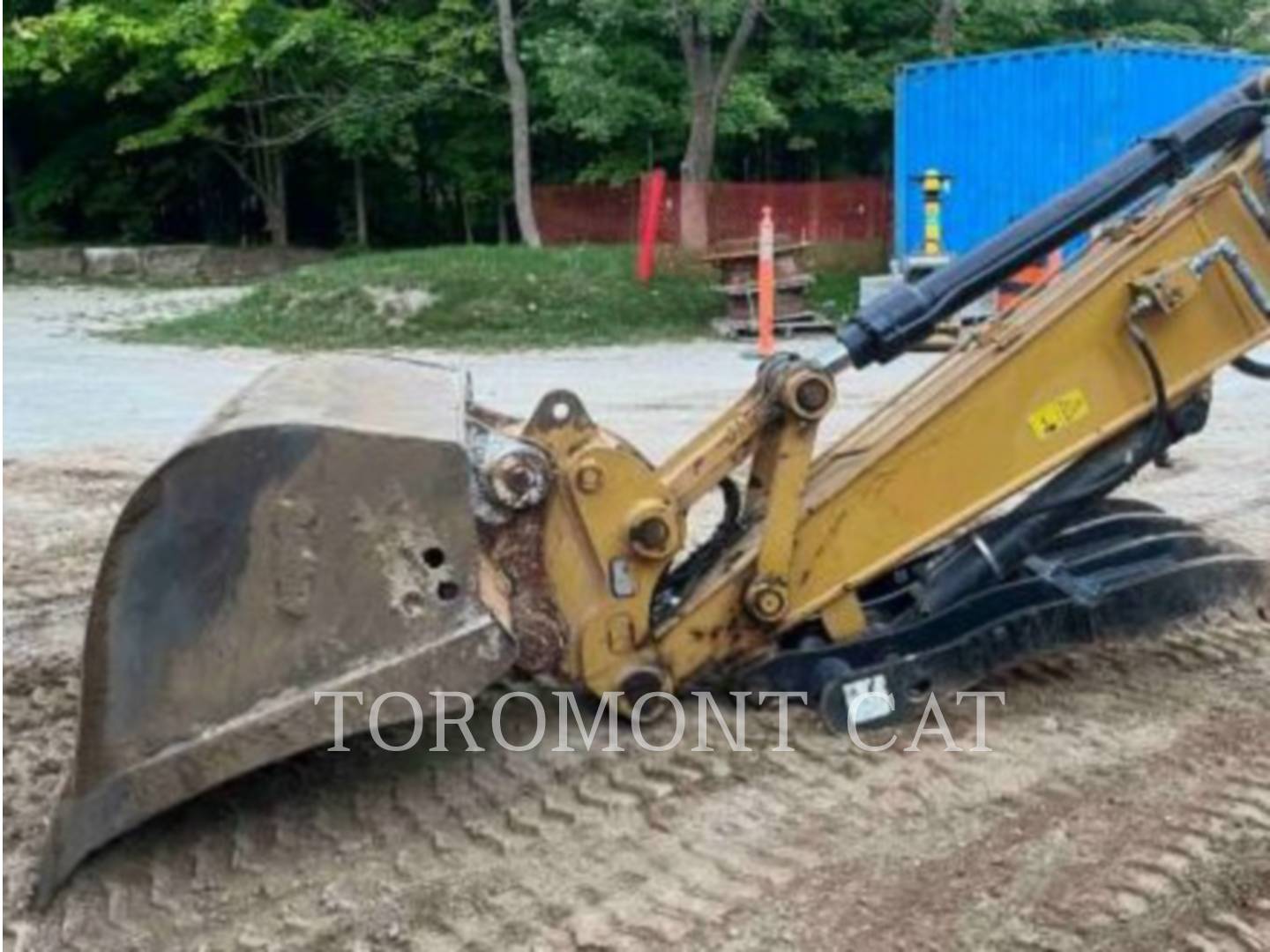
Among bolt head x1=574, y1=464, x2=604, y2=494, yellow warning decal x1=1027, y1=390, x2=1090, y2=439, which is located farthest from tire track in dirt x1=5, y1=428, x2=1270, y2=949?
yellow warning decal x1=1027, y1=390, x2=1090, y2=439

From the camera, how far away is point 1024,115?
19.0 m

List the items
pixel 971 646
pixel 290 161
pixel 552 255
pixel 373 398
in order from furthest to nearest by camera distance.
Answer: pixel 290 161
pixel 552 255
pixel 971 646
pixel 373 398

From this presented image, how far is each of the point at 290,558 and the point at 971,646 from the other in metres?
1.82

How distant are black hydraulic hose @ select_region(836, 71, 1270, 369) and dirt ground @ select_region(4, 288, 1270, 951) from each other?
3.25 ft

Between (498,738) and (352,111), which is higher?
(352,111)

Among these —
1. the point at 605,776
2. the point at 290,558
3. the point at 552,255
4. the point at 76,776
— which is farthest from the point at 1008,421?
the point at 552,255

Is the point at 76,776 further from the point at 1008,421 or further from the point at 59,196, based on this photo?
the point at 59,196

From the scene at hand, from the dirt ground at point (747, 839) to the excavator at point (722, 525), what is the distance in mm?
207

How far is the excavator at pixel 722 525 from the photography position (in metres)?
3.60

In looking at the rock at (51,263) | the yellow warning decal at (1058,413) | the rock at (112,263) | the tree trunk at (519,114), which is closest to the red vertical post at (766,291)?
the tree trunk at (519,114)

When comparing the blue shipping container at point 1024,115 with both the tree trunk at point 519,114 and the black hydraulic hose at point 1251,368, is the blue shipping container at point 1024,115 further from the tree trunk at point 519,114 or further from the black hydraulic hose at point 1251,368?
the black hydraulic hose at point 1251,368

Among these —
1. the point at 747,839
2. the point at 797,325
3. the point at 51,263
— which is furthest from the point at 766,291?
the point at 51,263

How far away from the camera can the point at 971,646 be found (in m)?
4.51

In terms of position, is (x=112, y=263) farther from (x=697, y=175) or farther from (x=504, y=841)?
(x=504, y=841)
